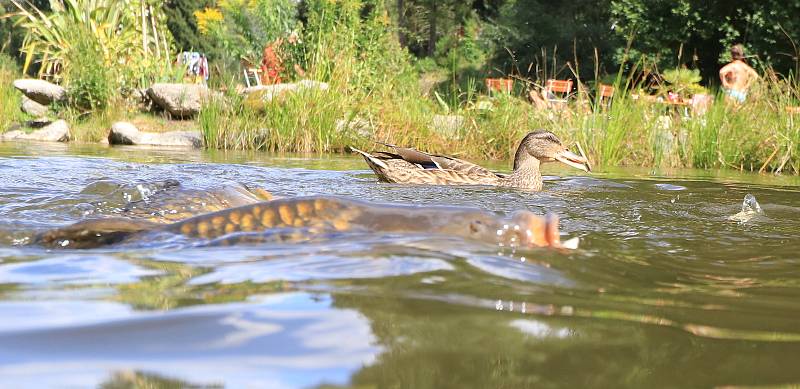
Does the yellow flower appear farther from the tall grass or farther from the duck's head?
the duck's head

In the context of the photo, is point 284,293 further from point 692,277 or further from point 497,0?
point 497,0

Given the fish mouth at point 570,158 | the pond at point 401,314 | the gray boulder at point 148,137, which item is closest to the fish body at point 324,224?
the pond at point 401,314

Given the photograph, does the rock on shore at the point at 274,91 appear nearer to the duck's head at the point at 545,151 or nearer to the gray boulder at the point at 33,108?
→ the duck's head at the point at 545,151

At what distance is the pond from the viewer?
136 cm

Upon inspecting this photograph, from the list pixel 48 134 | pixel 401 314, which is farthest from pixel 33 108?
pixel 401 314

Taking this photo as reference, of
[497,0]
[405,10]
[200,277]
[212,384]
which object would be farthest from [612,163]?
[405,10]

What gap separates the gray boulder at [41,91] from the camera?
1917 centimetres

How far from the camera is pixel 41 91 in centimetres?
1947

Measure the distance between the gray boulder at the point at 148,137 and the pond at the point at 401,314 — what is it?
1100 centimetres

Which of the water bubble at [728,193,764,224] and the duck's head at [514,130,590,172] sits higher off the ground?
the duck's head at [514,130,590,172]

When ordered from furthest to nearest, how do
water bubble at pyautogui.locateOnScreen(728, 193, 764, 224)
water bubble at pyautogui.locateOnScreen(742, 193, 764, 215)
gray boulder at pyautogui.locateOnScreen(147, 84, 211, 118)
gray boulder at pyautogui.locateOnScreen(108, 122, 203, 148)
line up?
gray boulder at pyautogui.locateOnScreen(147, 84, 211, 118) < gray boulder at pyautogui.locateOnScreen(108, 122, 203, 148) < water bubble at pyautogui.locateOnScreen(742, 193, 764, 215) < water bubble at pyautogui.locateOnScreen(728, 193, 764, 224)

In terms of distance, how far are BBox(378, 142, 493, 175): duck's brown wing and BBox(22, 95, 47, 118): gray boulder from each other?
46.1 ft

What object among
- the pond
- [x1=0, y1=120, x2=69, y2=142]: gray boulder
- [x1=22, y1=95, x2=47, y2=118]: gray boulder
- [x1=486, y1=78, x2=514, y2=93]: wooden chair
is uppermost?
[x1=486, y1=78, x2=514, y2=93]: wooden chair

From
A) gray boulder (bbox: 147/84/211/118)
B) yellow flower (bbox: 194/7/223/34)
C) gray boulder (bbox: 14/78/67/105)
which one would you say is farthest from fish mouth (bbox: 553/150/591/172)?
yellow flower (bbox: 194/7/223/34)
